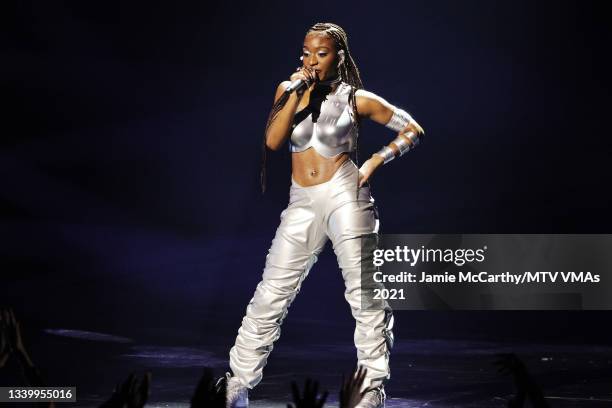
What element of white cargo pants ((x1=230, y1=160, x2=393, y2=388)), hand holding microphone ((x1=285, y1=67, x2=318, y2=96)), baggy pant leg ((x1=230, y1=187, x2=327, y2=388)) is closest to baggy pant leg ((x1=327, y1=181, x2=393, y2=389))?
white cargo pants ((x1=230, y1=160, x2=393, y2=388))

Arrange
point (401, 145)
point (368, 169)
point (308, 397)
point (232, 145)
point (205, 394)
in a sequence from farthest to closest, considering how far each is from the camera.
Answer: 1. point (232, 145)
2. point (401, 145)
3. point (368, 169)
4. point (205, 394)
5. point (308, 397)

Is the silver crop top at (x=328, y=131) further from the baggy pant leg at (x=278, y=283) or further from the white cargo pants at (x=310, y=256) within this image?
the baggy pant leg at (x=278, y=283)

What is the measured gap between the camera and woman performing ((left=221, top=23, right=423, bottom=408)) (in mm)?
4254

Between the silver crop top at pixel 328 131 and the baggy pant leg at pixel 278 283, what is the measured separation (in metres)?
0.22

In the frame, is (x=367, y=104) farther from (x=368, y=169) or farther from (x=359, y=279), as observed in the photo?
(x=359, y=279)

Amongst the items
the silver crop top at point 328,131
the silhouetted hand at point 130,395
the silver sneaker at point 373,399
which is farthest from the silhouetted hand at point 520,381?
the silver crop top at point 328,131

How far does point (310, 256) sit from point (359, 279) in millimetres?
264

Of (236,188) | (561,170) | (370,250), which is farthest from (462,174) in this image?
(370,250)

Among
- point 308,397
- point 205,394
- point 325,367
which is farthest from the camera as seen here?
point 325,367

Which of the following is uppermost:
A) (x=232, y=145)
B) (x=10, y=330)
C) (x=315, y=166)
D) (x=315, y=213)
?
(x=232, y=145)

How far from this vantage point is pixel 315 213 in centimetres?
432

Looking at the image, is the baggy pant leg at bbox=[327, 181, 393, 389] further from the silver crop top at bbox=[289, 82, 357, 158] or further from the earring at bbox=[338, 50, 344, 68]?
the earring at bbox=[338, 50, 344, 68]

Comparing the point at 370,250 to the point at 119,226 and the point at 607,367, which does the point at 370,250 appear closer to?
the point at 607,367

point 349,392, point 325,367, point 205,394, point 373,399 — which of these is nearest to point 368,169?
point 373,399
